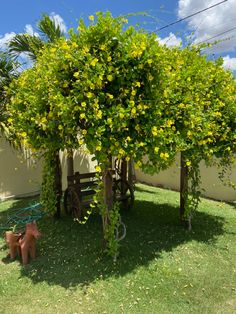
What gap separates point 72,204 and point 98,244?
4.66ft

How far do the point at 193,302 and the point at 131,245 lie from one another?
145cm

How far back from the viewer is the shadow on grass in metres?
3.95

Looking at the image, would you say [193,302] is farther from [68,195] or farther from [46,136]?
[68,195]

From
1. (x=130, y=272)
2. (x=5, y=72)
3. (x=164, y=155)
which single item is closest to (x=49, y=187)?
(x=130, y=272)

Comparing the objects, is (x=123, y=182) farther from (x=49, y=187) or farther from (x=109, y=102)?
(x=109, y=102)

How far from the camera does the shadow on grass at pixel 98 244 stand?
3945 millimetres

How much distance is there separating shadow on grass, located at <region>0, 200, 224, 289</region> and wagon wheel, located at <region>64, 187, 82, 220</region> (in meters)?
0.19

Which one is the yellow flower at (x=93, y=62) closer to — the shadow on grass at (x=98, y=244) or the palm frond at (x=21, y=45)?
the shadow on grass at (x=98, y=244)

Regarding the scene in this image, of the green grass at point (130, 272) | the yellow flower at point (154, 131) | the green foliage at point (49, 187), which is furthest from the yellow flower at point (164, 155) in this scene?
the green foliage at point (49, 187)

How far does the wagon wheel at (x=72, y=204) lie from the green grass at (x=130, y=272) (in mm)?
231

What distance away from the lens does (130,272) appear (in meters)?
3.93

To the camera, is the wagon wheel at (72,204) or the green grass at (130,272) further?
the wagon wheel at (72,204)

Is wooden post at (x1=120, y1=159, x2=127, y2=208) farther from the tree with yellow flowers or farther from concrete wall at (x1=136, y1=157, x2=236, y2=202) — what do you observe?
the tree with yellow flowers

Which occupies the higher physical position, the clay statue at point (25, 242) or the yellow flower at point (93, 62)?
the yellow flower at point (93, 62)
